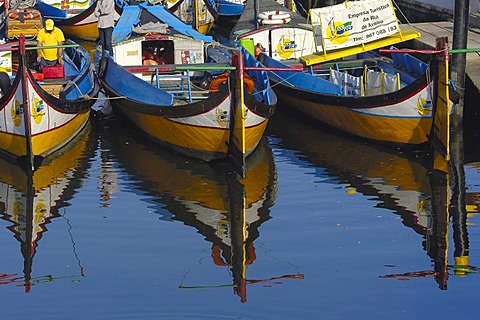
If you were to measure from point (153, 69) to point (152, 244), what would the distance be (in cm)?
750

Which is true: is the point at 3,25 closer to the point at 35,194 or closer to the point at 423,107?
the point at 35,194

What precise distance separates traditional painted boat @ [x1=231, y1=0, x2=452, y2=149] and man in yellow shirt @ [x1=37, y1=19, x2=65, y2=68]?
3850 mm

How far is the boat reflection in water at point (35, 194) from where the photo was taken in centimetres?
1491

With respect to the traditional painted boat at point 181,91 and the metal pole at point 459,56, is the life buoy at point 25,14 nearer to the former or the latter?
the traditional painted boat at point 181,91

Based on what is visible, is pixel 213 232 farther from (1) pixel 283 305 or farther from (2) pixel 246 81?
(2) pixel 246 81

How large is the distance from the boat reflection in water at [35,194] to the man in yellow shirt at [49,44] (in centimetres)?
219

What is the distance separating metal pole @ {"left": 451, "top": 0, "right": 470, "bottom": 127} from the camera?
67.9ft

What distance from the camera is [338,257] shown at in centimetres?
1421

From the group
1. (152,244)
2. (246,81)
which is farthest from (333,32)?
(152,244)

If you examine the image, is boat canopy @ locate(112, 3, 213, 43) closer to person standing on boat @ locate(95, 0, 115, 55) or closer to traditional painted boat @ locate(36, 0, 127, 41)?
person standing on boat @ locate(95, 0, 115, 55)

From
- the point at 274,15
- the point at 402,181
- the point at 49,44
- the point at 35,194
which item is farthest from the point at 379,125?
the point at 49,44

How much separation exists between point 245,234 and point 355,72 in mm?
8583

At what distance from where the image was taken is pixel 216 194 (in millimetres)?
17375

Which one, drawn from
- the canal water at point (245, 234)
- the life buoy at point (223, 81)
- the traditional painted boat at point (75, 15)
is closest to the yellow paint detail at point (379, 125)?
the canal water at point (245, 234)
